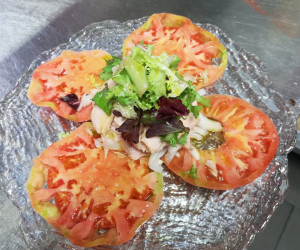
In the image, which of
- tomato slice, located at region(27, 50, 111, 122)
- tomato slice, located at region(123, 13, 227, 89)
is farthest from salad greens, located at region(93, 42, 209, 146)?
tomato slice, located at region(123, 13, 227, 89)

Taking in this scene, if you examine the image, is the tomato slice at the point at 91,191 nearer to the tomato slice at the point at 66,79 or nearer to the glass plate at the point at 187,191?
the glass plate at the point at 187,191

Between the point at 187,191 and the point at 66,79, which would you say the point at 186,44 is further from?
the point at 187,191

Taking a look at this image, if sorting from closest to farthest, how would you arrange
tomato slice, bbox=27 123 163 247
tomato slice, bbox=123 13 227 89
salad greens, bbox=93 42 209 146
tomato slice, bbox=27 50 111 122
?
tomato slice, bbox=27 123 163 247, salad greens, bbox=93 42 209 146, tomato slice, bbox=27 50 111 122, tomato slice, bbox=123 13 227 89

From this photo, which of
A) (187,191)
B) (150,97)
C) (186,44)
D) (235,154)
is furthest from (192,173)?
(186,44)

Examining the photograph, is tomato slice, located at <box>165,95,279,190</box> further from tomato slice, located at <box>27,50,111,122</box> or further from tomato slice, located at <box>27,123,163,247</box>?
tomato slice, located at <box>27,50,111,122</box>

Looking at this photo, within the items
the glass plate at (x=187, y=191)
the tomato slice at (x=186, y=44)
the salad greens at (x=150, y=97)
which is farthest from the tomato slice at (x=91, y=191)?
the tomato slice at (x=186, y=44)

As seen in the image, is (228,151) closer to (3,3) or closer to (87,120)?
(87,120)

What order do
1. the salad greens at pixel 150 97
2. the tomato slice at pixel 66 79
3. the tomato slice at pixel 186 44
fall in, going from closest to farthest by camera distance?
the salad greens at pixel 150 97
the tomato slice at pixel 66 79
the tomato slice at pixel 186 44
